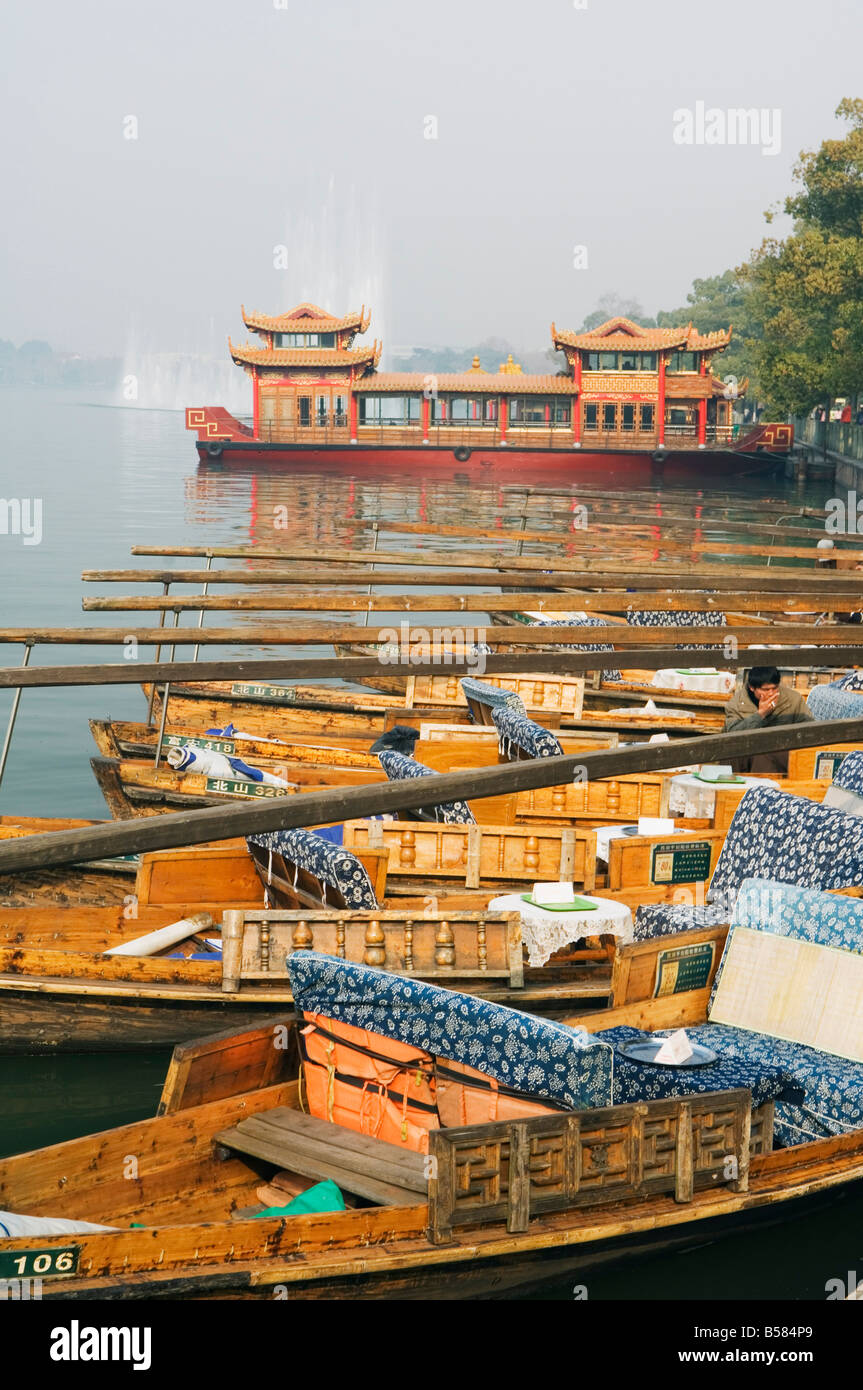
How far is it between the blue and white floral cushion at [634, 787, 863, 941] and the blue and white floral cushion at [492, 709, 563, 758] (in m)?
1.16

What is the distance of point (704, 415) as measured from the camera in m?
61.7

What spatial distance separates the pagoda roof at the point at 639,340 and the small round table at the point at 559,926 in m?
54.0

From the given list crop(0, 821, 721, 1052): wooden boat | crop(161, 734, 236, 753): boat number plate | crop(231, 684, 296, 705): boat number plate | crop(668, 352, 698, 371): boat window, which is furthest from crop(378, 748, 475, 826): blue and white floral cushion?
crop(668, 352, 698, 371): boat window

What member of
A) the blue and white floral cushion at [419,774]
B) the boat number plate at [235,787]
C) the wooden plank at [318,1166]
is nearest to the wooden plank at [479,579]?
the boat number plate at [235,787]

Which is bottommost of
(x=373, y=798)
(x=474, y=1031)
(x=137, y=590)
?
(x=474, y=1031)

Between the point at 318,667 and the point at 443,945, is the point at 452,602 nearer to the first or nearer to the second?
the point at 318,667

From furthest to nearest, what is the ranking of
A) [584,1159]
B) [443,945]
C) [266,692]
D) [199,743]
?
[266,692]
[199,743]
[443,945]
[584,1159]

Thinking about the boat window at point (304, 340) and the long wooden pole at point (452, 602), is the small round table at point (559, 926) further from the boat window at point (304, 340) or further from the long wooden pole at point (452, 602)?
the boat window at point (304, 340)

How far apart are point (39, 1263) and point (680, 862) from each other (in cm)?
515

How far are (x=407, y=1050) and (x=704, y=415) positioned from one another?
193 ft

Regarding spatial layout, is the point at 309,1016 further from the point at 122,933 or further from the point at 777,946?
the point at 122,933

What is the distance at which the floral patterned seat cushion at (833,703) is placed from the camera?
1012 centimetres

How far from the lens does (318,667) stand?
8938mm

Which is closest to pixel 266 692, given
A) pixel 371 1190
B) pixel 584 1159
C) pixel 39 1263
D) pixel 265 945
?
pixel 265 945
